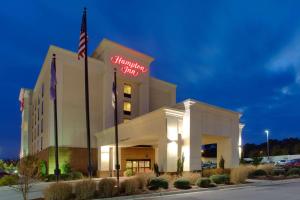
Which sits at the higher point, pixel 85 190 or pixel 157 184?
pixel 85 190

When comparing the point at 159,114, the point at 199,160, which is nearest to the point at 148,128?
the point at 159,114

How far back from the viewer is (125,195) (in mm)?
17203

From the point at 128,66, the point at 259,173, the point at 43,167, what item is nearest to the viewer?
the point at 259,173

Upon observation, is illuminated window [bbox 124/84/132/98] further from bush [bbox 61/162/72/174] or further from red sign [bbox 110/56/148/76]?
bush [bbox 61/162/72/174]

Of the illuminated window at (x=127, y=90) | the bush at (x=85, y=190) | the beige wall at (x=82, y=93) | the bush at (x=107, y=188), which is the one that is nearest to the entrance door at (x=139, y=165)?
the beige wall at (x=82, y=93)

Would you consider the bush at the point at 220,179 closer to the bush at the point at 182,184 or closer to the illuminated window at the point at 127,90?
the bush at the point at 182,184

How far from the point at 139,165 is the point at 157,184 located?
24.2 m

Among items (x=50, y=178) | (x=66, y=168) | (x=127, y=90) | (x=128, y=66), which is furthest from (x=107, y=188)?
(x=128, y=66)

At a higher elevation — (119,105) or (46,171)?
(119,105)

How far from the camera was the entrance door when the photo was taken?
42.3 meters

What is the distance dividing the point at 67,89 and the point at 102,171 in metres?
11.3

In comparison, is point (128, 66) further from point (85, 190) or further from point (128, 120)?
point (85, 190)

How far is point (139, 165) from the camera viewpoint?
43.3m

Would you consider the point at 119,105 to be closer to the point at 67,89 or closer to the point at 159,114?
the point at 67,89
